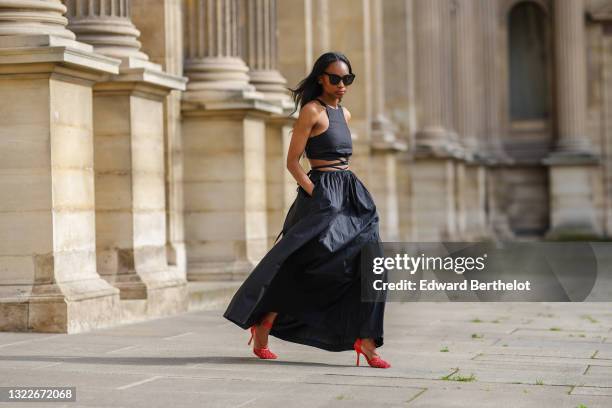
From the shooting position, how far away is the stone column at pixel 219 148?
15500 millimetres

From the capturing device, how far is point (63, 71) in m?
10.6

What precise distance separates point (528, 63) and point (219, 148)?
26.9 metres

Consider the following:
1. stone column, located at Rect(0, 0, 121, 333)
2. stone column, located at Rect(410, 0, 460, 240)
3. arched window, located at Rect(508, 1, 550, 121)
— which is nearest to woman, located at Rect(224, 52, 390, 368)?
stone column, located at Rect(0, 0, 121, 333)

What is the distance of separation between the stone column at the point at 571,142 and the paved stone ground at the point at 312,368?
2669 centimetres

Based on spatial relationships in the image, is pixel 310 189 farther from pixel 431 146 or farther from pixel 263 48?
pixel 431 146

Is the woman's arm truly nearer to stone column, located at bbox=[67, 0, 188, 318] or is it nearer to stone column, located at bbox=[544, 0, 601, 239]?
stone column, located at bbox=[67, 0, 188, 318]

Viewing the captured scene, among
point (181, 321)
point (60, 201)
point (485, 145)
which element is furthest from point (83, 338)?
point (485, 145)

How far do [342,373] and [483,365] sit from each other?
3.53 ft

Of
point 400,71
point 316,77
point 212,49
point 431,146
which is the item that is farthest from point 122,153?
point 431,146

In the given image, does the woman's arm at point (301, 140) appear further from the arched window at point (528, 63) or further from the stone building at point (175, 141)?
the arched window at point (528, 63)

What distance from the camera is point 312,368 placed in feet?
27.8

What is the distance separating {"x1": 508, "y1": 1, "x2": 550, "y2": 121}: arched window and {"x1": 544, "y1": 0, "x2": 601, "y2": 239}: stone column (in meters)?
1.87

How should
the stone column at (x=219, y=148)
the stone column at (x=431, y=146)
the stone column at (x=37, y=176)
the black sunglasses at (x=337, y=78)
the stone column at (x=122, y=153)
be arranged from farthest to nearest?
the stone column at (x=431, y=146), the stone column at (x=219, y=148), the stone column at (x=122, y=153), the stone column at (x=37, y=176), the black sunglasses at (x=337, y=78)

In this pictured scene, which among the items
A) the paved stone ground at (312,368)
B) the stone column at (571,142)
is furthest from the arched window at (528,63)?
the paved stone ground at (312,368)
